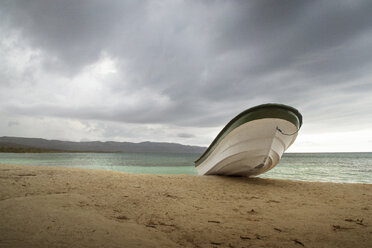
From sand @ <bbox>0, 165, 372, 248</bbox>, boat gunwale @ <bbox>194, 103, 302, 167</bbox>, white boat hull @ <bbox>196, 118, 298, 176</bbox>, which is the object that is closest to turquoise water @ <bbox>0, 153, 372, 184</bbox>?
white boat hull @ <bbox>196, 118, 298, 176</bbox>

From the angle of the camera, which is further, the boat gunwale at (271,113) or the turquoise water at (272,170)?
the turquoise water at (272,170)

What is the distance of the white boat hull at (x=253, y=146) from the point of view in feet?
17.7

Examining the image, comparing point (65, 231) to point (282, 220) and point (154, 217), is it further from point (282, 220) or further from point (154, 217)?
point (282, 220)

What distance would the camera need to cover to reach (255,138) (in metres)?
5.61

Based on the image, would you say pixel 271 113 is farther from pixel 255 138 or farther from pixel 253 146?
pixel 253 146

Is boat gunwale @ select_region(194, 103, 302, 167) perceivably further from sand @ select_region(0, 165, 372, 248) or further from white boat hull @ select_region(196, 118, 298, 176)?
sand @ select_region(0, 165, 372, 248)

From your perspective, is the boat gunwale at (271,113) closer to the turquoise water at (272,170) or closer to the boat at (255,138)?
the boat at (255,138)

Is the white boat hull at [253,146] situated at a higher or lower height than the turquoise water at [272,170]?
higher

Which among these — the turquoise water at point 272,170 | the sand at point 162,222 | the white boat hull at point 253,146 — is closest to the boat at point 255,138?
the white boat hull at point 253,146

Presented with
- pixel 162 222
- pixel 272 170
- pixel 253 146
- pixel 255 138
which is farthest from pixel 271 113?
pixel 272 170

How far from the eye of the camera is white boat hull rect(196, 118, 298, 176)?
17.7 ft

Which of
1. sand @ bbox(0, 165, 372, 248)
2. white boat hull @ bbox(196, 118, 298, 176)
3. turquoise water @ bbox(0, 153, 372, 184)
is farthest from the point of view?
turquoise water @ bbox(0, 153, 372, 184)

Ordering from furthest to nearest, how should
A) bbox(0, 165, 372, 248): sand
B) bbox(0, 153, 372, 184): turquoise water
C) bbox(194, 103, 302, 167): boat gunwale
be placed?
1. bbox(0, 153, 372, 184): turquoise water
2. bbox(194, 103, 302, 167): boat gunwale
3. bbox(0, 165, 372, 248): sand

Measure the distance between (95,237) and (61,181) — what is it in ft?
10.8
